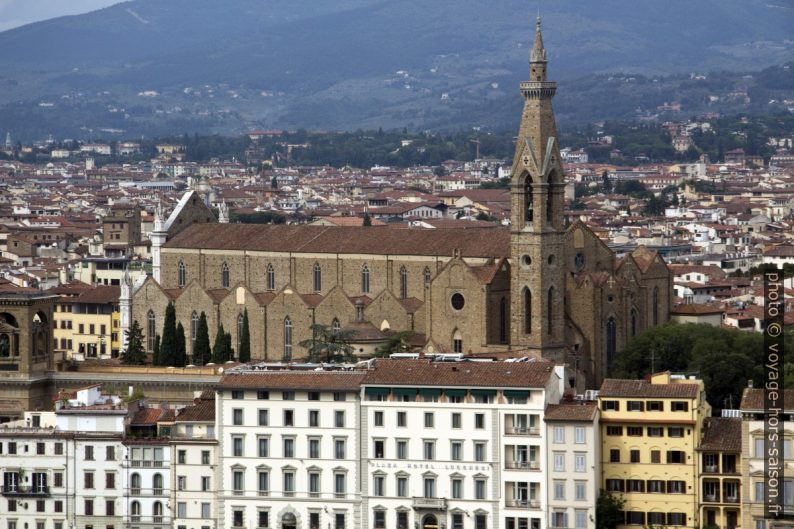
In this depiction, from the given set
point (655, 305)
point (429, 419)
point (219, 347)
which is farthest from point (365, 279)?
point (429, 419)

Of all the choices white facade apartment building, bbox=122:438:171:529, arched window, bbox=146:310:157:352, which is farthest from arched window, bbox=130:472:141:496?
arched window, bbox=146:310:157:352

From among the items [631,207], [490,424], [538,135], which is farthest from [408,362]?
[631,207]

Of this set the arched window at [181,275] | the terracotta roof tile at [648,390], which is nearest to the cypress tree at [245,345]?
the arched window at [181,275]

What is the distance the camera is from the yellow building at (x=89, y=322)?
9500 cm

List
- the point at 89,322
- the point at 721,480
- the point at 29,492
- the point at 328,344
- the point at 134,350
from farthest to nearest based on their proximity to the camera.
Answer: the point at 89,322 < the point at 134,350 < the point at 328,344 < the point at 29,492 < the point at 721,480

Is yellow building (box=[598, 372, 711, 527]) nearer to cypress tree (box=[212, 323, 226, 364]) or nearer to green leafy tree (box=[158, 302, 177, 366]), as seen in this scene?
cypress tree (box=[212, 323, 226, 364])

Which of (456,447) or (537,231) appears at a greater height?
(537,231)

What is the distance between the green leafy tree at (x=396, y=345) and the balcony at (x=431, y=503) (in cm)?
1643

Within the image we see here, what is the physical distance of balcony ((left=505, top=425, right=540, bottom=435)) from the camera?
2314 inches

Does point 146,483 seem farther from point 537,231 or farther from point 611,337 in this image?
point 611,337

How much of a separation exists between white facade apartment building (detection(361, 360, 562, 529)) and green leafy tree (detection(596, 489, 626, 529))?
49.1 inches

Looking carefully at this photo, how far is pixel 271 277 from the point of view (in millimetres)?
87688

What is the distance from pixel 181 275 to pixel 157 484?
3050cm

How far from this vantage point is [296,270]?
87.1 meters
